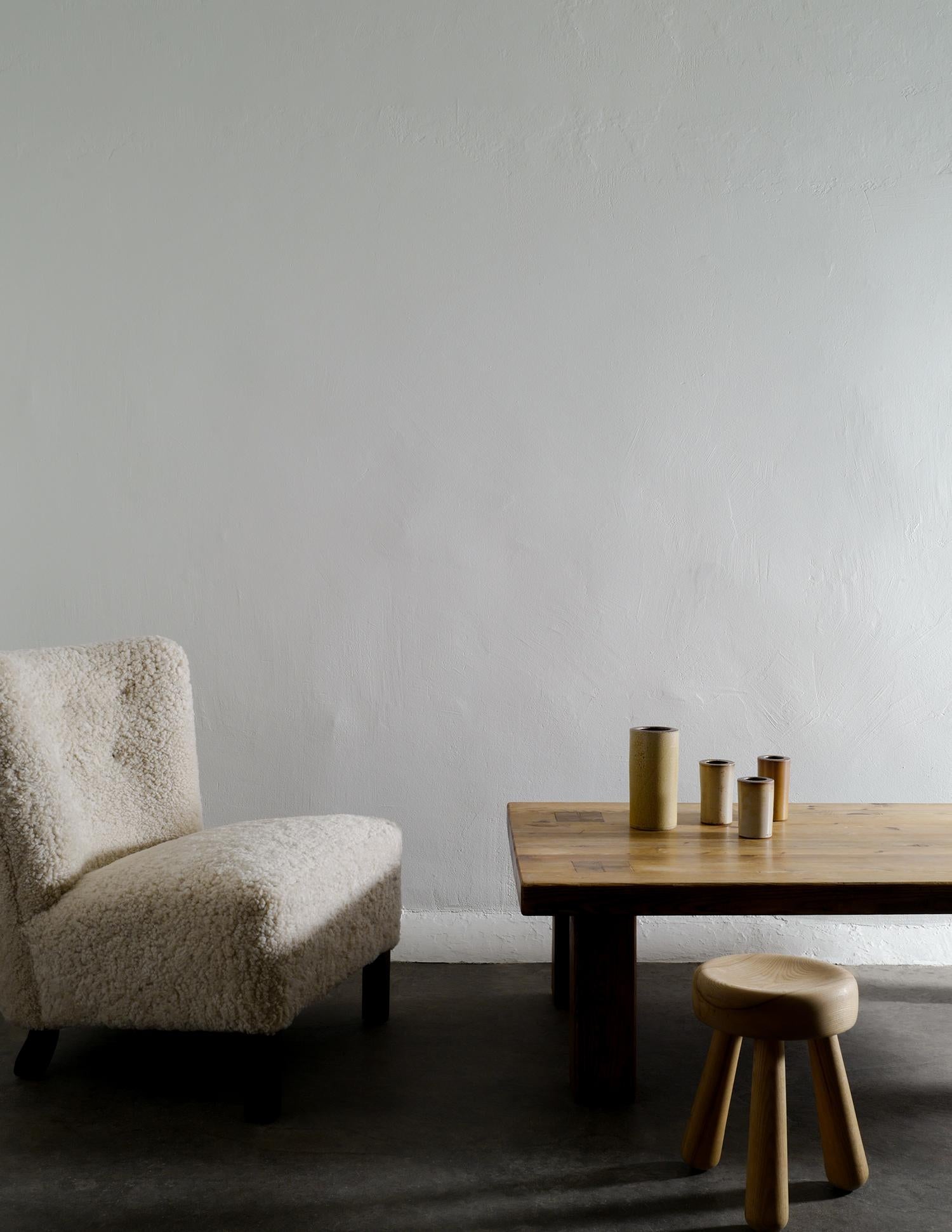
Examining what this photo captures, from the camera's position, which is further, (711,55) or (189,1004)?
(711,55)

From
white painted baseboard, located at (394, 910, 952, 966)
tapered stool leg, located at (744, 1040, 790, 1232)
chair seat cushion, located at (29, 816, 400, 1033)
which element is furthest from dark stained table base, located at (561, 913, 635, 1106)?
white painted baseboard, located at (394, 910, 952, 966)

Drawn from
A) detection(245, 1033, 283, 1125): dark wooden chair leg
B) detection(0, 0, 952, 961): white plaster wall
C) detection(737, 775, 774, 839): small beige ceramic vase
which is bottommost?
detection(245, 1033, 283, 1125): dark wooden chair leg

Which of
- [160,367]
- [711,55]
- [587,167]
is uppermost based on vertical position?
[711,55]

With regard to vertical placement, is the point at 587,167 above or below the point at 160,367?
above

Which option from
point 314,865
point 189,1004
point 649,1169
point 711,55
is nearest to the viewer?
point 649,1169

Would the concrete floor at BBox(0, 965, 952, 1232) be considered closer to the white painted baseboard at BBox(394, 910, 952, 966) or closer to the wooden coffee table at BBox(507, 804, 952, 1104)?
the wooden coffee table at BBox(507, 804, 952, 1104)

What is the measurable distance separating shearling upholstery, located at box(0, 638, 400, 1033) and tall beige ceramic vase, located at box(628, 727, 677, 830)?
0.52 metres

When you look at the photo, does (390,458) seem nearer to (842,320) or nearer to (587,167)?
(587,167)

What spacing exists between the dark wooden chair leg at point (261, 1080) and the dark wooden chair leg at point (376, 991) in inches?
16.8

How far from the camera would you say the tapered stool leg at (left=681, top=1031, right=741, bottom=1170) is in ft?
4.95

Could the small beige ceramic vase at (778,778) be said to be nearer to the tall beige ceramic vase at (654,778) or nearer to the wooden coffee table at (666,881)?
the wooden coffee table at (666,881)

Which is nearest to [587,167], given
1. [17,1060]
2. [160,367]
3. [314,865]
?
[160,367]

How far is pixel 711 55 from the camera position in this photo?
2570 millimetres

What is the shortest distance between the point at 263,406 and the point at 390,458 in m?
0.34
